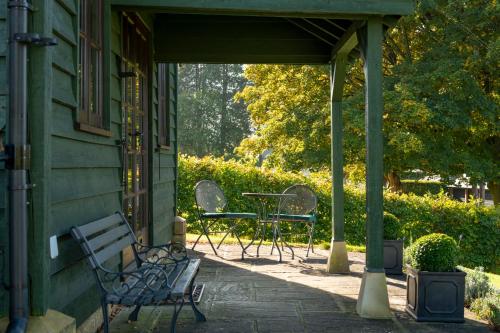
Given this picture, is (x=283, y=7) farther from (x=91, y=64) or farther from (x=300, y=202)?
(x=300, y=202)

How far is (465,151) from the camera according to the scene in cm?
1282

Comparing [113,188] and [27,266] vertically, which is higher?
[113,188]

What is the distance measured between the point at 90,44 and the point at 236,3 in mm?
1112

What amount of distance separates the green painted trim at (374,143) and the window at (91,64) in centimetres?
206

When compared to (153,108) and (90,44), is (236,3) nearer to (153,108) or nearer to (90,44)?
(90,44)

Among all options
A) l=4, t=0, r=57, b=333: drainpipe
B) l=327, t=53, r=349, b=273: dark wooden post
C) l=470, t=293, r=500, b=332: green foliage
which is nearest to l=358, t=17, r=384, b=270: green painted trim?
l=470, t=293, r=500, b=332: green foliage

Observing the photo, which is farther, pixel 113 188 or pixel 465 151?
pixel 465 151

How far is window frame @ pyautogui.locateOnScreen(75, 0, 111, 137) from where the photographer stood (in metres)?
3.68

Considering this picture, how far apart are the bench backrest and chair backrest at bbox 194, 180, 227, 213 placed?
3.48 metres

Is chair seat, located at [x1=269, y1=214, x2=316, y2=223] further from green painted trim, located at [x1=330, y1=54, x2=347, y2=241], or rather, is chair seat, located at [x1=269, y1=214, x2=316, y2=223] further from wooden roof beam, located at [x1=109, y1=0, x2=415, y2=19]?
wooden roof beam, located at [x1=109, y1=0, x2=415, y2=19]

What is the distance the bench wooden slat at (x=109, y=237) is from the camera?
11.4ft

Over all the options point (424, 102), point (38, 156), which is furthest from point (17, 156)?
point (424, 102)

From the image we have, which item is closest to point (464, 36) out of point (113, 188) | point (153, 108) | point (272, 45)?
point (272, 45)

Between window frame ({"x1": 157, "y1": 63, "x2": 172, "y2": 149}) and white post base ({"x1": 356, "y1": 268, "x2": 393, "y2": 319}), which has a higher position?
window frame ({"x1": 157, "y1": 63, "x2": 172, "y2": 149})
